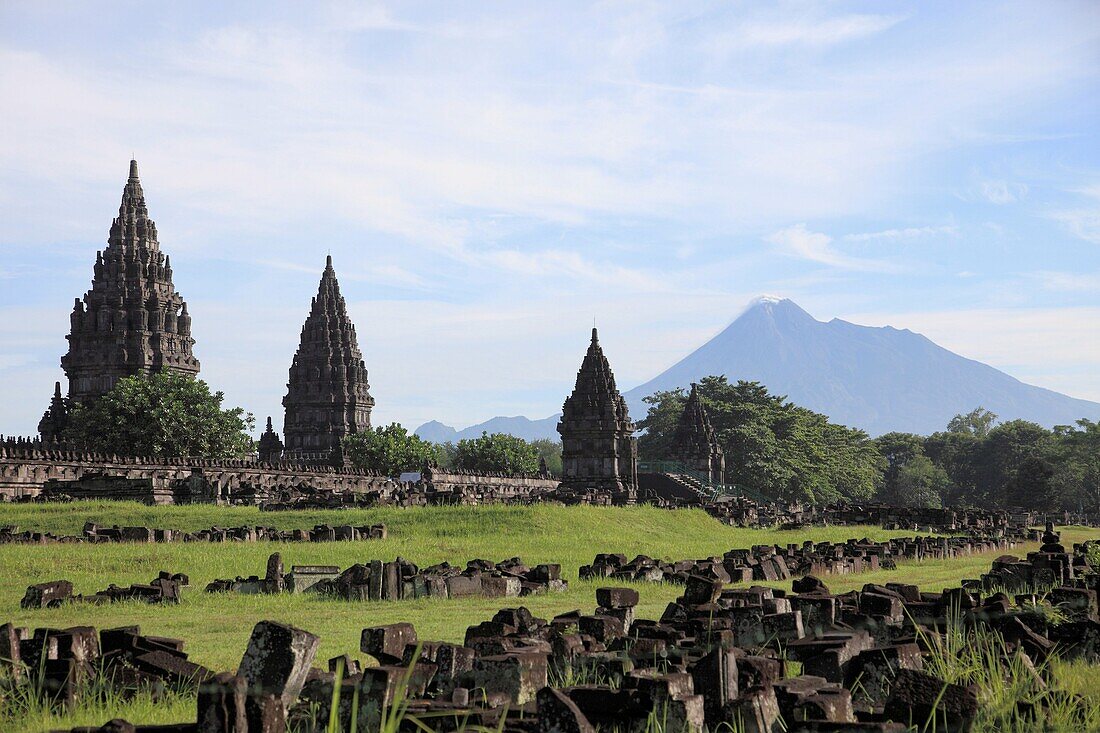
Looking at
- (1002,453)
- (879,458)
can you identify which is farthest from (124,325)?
(1002,453)

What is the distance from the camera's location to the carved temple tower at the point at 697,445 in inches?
3469

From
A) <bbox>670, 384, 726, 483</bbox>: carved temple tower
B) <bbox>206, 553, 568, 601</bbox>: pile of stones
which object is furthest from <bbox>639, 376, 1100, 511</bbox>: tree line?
<bbox>206, 553, 568, 601</bbox>: pile of stones

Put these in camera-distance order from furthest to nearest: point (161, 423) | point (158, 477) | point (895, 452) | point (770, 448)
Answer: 1. point (895, 452)
2. point (770, 448)
3. point (161, 423)
4. point (158, 477)

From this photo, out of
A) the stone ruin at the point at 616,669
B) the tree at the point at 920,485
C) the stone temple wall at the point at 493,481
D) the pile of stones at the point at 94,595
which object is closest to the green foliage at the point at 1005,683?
the stone ruin at the point at 616,669

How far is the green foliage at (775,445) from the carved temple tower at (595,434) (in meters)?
14.9

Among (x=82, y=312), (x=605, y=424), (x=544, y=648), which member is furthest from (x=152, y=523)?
(x=82, y=312)

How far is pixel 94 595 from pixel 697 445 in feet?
241

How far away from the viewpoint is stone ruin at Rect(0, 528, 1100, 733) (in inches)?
269

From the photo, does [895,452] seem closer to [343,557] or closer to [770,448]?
[770,448]

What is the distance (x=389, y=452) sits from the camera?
324 feet

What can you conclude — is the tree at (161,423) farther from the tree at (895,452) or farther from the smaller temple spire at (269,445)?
the tree at (895,452)

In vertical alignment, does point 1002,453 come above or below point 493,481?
above

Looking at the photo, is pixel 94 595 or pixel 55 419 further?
pixel 55 419

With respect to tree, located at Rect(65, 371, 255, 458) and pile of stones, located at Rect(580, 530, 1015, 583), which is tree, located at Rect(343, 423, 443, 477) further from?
pile of stones, located at Rect(580, 530, 1015, 583)
